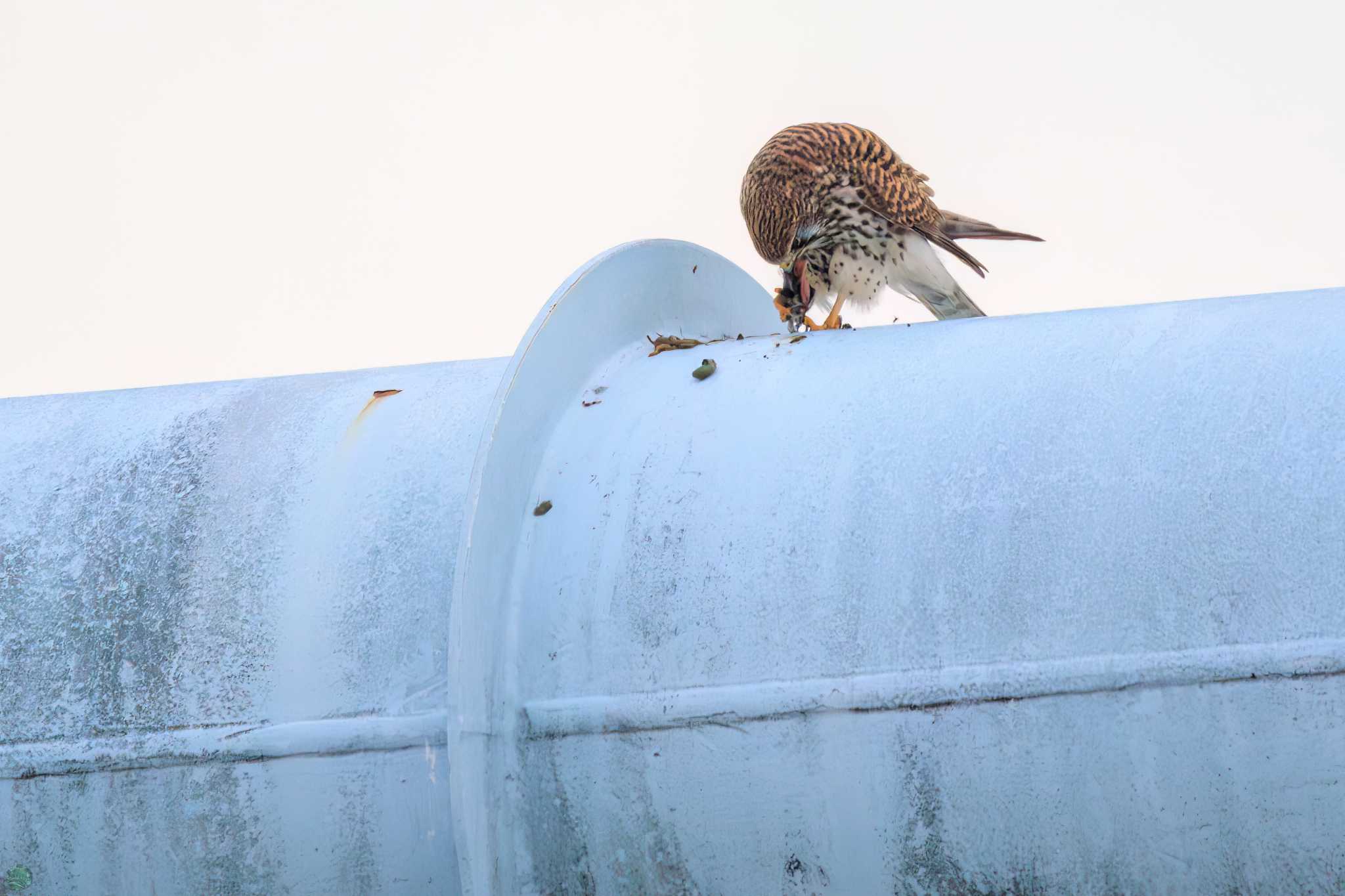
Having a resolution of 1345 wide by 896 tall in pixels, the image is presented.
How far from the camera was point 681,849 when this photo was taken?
1418mm

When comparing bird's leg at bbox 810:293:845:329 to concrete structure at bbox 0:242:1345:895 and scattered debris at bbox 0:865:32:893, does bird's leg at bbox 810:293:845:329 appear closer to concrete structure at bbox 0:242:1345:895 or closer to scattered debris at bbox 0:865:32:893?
concrete structure at bbox 0:242:1345:895

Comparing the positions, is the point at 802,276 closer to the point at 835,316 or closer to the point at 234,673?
the point at 835,316

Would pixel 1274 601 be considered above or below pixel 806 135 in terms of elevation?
below

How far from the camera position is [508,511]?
61.4 inches

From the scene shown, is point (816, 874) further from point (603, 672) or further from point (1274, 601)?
point (1274, 601)

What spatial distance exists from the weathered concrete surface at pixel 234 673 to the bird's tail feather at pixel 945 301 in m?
3.07

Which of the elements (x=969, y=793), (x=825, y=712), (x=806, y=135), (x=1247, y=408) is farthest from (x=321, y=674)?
(x=806, y=135)

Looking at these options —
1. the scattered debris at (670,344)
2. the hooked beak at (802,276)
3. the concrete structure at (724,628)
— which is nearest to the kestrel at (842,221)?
the hooked beak at (802,276)

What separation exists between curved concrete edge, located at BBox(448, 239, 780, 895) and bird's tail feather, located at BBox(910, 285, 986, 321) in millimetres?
2569

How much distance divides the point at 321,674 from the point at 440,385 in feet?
1.57

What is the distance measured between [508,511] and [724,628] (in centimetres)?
31

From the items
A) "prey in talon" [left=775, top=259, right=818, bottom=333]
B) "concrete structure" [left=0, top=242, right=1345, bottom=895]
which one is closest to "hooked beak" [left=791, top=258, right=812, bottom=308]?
"prey in talon" [left=775, top=259, right=818, bottom=333]

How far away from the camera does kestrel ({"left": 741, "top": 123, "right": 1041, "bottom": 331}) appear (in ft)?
13.3

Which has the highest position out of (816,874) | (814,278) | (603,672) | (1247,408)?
(814,278)
